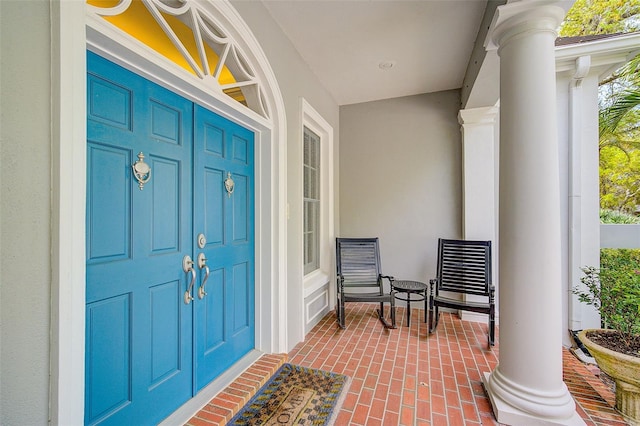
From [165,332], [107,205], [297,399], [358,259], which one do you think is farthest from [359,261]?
[107,205]

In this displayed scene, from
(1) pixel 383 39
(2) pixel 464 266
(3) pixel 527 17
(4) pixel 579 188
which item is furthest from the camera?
(2) pixel 464 266

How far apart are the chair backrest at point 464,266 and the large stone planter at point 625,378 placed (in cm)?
118

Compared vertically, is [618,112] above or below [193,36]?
below

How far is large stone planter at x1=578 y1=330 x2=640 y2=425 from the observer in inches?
66.4

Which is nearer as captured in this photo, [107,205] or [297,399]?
[107,205]

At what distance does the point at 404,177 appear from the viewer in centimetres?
386

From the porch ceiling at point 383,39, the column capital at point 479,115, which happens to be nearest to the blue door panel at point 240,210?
the porch ceiling at point 383,39

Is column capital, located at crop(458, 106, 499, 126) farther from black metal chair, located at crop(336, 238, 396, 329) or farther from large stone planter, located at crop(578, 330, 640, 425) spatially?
large stone planter, located at crop(578, 330, 640, 425)

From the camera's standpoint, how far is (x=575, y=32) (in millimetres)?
4359

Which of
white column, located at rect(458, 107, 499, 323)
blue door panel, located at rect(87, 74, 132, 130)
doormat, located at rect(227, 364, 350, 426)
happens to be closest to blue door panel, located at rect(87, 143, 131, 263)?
blue door panel, located at rect(87, 74, 132, 130)

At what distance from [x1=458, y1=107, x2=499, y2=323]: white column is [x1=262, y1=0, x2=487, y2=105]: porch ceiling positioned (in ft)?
1.99

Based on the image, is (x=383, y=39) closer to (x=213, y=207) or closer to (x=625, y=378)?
(x=213, y=207)

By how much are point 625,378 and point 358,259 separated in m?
2.42

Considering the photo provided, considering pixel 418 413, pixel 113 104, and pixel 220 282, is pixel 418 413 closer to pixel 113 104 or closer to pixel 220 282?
pixel 220 282
